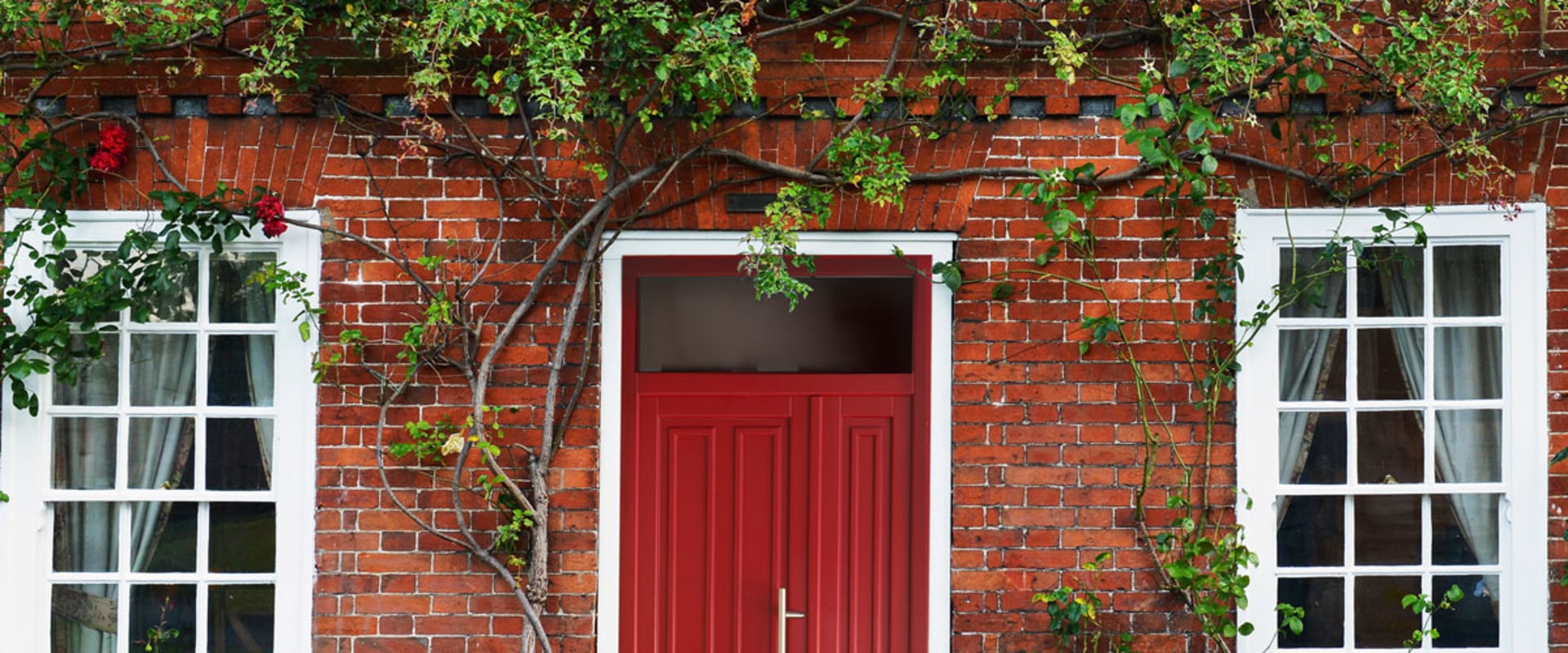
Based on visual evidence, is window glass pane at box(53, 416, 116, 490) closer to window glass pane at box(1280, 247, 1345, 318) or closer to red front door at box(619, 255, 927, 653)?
red front door at box(619, 255, 927, 653)

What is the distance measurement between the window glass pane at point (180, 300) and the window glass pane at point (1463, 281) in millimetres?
4828

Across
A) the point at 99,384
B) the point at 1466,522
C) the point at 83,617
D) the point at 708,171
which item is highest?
the point at 708,171

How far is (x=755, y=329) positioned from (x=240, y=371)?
2023mm

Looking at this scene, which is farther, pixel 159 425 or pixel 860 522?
pixel 860 522

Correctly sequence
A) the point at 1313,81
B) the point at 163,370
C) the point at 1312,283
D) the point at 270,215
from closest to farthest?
1. the point at 1313,81
2. the point at 270,215
3. the point at 1312,283
4. the point at 163,370

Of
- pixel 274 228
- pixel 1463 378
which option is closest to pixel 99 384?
pixel 274 228

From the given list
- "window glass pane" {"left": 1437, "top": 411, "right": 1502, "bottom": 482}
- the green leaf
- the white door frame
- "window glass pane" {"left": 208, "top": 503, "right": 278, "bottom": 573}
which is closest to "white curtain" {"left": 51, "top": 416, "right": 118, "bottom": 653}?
"window glass pane" {"left": 208, "top": 503, "right": 278, "bottom": 573}

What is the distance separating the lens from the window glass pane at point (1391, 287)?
16.1 feet

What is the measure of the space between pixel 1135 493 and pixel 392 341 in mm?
2892

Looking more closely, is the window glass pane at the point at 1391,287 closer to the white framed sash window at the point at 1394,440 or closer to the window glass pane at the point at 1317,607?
the white framed sash window at the point at 1394,440

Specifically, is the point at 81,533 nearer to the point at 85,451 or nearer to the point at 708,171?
the point at 85,451

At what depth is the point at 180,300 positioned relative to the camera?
4914 millimetres

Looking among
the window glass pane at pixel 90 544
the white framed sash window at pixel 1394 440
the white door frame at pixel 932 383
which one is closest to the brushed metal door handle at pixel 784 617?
the white door frame at pixel 932 383

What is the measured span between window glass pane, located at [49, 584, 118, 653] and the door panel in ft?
6.72
